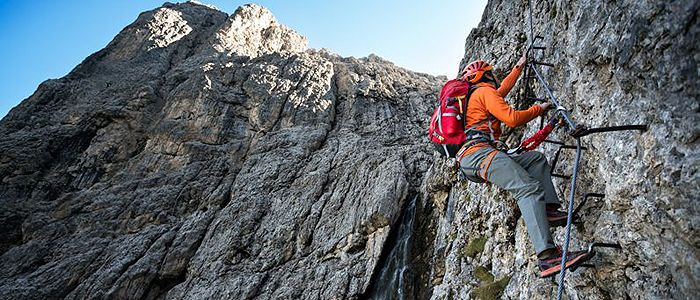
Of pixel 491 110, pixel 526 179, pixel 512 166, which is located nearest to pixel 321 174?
pixel 491 110

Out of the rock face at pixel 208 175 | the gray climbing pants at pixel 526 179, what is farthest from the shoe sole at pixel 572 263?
the rock face at pixel 208 175

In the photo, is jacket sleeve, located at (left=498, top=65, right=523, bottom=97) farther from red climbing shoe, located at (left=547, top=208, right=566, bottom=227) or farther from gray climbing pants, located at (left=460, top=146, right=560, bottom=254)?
red climbing shoe, located at (left=547, top=208, right=566, bottom=227)

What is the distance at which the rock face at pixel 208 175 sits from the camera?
20.2m

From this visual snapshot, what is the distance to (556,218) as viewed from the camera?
18.4ft

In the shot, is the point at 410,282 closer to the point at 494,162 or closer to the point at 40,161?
the point at 494,162

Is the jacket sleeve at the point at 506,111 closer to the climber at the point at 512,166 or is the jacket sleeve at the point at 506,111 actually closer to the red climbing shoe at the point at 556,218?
the climber at the point at 512,166

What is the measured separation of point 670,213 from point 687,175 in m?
0.51

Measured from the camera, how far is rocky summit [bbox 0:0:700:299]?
479 centimetres

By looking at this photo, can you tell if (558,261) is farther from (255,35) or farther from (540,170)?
(255,35)

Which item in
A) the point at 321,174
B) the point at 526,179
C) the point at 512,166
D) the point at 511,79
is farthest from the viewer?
the point at 321,174

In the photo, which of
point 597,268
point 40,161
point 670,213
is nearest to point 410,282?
point 597,268

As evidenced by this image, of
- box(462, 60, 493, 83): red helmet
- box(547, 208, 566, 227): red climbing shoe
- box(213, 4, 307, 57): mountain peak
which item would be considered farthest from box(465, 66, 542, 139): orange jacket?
box(213, 4, 307, 57): mountain peak

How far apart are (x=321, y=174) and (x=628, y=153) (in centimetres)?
2051

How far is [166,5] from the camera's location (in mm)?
59656
